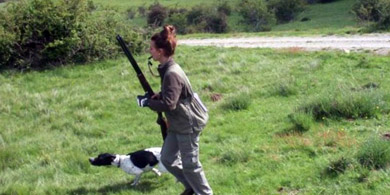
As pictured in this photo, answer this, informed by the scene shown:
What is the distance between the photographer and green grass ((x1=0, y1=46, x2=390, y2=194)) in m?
7.90

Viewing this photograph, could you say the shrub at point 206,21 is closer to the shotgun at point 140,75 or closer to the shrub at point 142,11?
the shrub at point 142,11

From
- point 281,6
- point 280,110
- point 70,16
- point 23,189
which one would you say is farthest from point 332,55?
point 281,6

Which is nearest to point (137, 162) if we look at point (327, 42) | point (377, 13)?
point (327, 42)

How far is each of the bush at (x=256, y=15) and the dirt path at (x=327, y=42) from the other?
2237 centimetres

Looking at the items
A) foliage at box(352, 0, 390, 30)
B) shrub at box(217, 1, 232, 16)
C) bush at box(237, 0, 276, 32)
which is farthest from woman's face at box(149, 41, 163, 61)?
shrub at box(217, 1, 232, 16)

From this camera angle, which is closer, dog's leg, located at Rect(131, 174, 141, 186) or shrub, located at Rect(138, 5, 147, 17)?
dog's leg, located at Rect(131, 174, 141, 186)

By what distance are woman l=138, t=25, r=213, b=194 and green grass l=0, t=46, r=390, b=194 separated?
96 centimetres

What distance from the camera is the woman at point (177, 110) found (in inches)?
251

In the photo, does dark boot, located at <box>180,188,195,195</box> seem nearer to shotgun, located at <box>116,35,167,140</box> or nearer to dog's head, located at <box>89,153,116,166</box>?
shotgun, located at <box>116,35,167,140</box>

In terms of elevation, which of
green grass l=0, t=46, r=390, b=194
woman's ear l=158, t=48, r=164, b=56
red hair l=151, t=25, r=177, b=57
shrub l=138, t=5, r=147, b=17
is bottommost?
shrub l=138, t=5, r=147, b=17

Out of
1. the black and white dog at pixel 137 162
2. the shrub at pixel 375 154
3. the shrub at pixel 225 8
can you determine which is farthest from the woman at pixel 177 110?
the shrub at pixel 225 8

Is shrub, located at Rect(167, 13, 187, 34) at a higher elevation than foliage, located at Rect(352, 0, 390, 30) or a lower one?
lower

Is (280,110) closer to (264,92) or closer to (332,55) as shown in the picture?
(264,92)

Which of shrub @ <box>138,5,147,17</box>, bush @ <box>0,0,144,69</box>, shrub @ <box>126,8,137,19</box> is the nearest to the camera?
bush @ <box>0,0,144,69</box>
